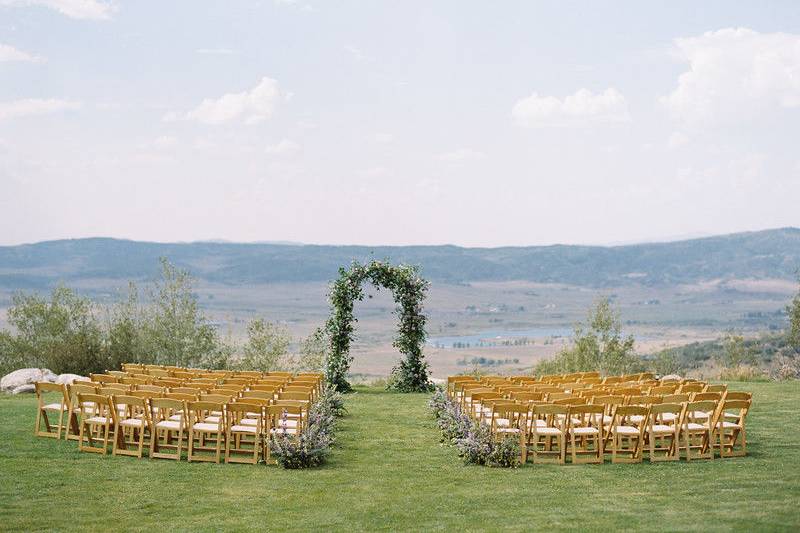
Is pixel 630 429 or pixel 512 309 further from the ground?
pixel 630 429

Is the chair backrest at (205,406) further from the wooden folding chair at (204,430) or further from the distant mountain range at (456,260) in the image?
the distant mountain range at (456,260)

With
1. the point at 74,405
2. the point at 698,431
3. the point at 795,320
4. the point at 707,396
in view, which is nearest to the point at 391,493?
the point at 698,431

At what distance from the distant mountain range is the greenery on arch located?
122 meters

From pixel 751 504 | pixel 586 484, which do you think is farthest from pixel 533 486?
pixel 751 504

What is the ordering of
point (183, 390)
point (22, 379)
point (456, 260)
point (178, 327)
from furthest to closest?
point (456, 260)
point (178, 327)
point (22, 379)
point (183, 390)

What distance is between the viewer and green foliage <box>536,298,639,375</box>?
37125 mm

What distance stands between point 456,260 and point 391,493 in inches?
6182

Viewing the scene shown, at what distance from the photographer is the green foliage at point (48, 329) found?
28453 millimetres

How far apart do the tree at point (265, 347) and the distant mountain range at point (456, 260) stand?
354ft

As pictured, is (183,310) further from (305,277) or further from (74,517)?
(305,277)

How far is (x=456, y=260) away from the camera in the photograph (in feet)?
549

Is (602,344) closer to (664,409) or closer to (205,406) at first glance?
(664,409)

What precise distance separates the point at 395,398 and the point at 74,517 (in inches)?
484

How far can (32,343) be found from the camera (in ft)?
104
